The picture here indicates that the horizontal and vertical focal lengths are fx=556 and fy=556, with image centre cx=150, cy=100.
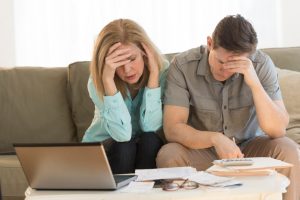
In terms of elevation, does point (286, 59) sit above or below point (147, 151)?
above

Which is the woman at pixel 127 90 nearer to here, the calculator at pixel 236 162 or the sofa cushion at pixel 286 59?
the calculator at pixel 236 162

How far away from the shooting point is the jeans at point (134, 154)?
2039 mm

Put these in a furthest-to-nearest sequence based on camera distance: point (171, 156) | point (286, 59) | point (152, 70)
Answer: point (286, 59)
point (152, 70)
point (171, 156)

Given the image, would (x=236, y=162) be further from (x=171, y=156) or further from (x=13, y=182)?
(x=13, y=182)

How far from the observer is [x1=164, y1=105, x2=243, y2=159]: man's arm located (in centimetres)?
183

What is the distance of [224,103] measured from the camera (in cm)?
213

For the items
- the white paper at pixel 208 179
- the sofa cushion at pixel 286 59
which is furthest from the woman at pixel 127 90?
the sofa cushion at pixel 286 59

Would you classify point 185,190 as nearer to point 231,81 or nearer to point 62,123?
point 231,81

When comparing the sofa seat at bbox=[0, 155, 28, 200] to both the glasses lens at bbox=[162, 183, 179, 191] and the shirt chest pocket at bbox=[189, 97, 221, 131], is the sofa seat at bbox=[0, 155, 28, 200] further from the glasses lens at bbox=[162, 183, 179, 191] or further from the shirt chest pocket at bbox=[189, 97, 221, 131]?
the glasses lens at bbox=[162, 183, 179, 191]

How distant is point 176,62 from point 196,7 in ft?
4.23

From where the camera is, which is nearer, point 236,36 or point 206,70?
point 236,36

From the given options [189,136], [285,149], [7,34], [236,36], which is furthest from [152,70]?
[7,34]

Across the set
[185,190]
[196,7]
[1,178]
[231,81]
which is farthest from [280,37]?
[185,190]

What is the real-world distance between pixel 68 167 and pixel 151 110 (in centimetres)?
66
